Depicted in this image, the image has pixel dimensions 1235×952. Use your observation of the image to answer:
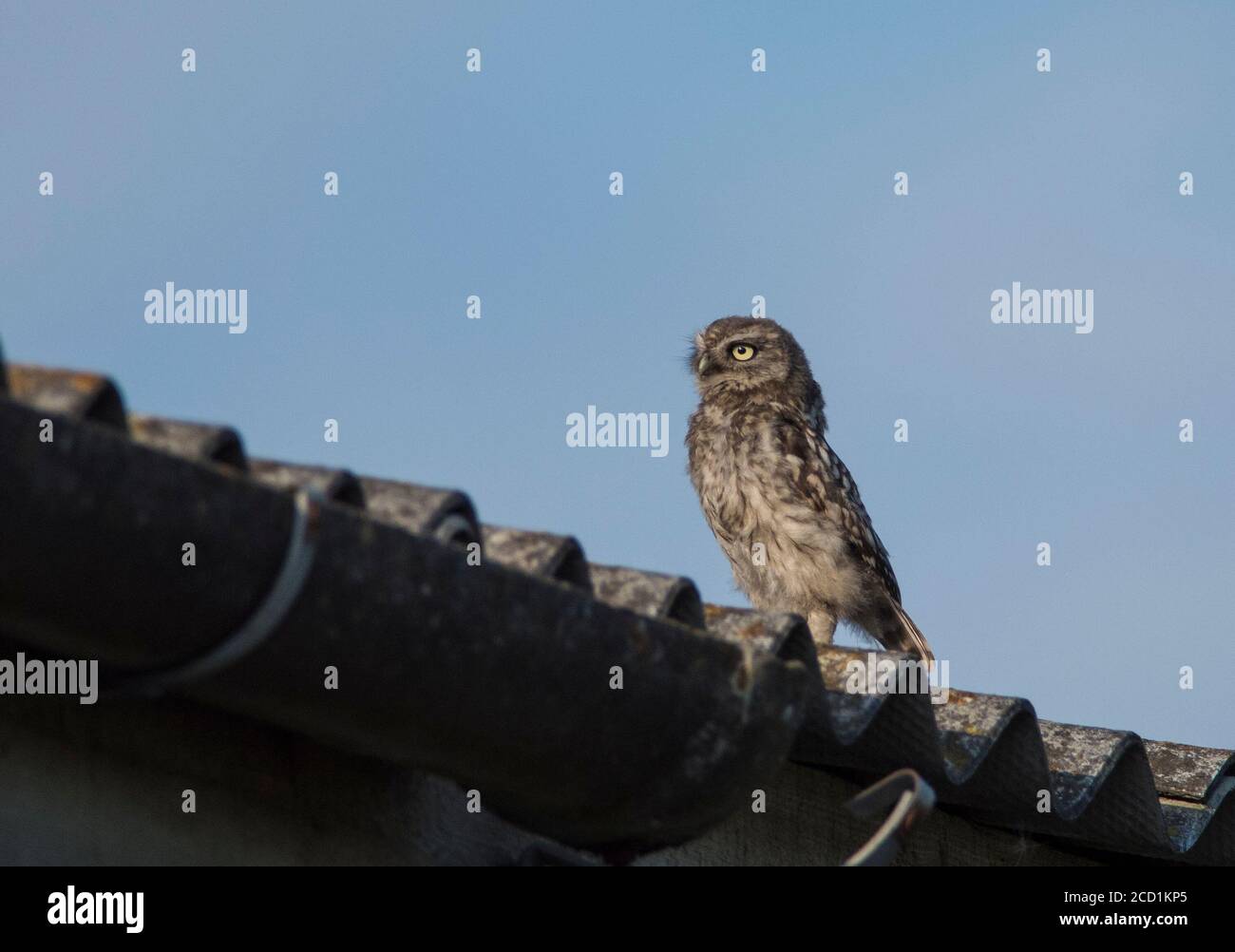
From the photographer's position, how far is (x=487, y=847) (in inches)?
150

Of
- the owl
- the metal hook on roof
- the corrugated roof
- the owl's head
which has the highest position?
the owl's head

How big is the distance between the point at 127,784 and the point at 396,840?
642 mm

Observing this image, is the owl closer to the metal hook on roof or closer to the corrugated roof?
the corrugated roof

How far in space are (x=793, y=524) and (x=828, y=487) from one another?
0.29 m

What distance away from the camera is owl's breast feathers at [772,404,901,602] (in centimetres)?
953

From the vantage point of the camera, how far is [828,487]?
9.58 m

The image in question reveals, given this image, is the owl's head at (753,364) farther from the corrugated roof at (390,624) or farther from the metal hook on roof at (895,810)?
the metal hook on roof at (895,810)

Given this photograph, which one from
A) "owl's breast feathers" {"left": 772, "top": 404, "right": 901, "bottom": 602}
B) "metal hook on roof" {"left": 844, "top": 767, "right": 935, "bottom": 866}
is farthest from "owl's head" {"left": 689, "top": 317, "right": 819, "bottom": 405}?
"metal hook on roof" {"left": 844, "top": 767, "right": 935, "bottom": 866}

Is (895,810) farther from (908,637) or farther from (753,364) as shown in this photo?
(753,364)

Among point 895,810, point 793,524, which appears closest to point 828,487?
point 793,524

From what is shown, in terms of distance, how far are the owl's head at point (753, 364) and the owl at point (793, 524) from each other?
29 cm

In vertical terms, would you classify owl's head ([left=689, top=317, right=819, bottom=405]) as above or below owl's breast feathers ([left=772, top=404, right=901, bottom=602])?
above

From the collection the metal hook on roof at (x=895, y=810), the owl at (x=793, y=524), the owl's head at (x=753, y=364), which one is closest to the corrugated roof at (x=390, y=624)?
the metal hook on roof at (x=895, y=810)
